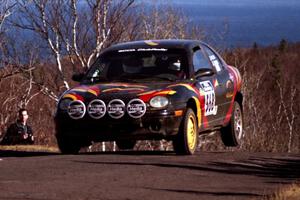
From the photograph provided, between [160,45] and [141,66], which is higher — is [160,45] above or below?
above

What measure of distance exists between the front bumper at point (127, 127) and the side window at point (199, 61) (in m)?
1.28

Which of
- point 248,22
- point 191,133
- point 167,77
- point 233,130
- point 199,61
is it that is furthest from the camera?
point 248,22

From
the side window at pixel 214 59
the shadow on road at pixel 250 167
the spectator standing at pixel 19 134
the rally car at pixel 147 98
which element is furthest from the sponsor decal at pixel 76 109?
the spectator standing at pixel 19 134

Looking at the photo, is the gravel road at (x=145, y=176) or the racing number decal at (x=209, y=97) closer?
the gravel road at (x=145, y=176)

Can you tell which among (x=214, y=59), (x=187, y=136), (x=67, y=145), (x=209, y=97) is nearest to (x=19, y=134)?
(x=67, y=145)

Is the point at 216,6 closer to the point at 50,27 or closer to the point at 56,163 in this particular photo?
the point at 50,27

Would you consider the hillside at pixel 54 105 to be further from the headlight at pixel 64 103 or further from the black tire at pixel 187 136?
the headlight at pixel 64 103

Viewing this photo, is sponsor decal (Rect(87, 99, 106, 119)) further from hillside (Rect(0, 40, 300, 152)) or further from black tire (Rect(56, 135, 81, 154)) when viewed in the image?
hillside (Rect(0, 40, 300, 152))

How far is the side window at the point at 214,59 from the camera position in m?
13.0

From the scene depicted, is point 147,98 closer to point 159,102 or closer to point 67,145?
point 159,102

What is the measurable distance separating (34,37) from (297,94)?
61.7 ft

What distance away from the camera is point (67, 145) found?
11.8 metres

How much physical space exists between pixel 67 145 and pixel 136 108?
1.32 m

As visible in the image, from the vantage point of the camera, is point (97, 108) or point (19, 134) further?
point (19, 134)
